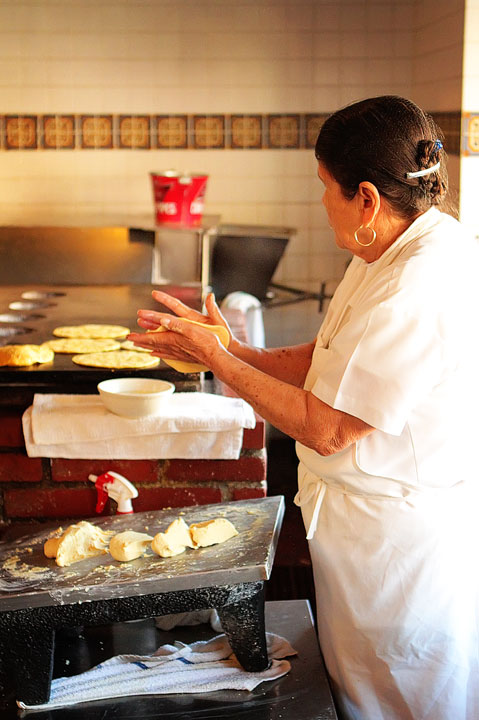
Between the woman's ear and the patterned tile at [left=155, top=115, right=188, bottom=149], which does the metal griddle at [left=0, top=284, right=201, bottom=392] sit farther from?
the patterned tile at [left=155, top=115, right=188, bottom=149]

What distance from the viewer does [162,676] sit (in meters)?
1.85

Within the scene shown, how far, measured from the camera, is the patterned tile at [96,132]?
477 centimetres

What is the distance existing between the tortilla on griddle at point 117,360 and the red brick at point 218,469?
0.95 ft

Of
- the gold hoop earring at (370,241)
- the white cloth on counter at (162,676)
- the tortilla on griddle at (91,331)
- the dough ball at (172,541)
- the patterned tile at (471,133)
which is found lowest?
the white cloth on counter at (162,676)

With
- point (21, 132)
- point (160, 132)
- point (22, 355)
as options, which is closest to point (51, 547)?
point (22, 355)

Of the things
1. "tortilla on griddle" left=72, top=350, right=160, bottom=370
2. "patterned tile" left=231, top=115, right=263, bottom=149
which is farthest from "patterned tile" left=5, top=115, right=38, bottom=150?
"tortilla on griddle" left=72, top=350, right=160, bottom=370

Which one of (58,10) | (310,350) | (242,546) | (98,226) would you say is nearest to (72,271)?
(98,226)

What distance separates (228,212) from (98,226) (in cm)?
90

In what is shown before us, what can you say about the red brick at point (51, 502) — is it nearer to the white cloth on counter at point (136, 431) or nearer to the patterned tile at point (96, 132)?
the white cloth on counter at point (136, 431)

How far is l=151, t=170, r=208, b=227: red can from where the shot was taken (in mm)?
4148

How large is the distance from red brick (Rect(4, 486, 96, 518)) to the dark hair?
110 cm

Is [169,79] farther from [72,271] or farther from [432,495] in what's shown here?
[432,495]

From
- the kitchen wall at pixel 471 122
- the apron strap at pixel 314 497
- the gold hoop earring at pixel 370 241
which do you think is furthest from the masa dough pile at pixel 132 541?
the kitchen wall at pixel 471 122

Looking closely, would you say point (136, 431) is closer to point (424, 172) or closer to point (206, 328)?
point (206, 328)
